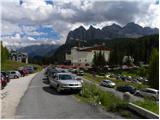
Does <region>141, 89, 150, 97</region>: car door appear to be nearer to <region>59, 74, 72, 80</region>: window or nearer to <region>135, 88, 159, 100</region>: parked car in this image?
<region>135, 88, 159, 100</region>: parked car

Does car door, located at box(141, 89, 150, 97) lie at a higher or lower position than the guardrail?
lower

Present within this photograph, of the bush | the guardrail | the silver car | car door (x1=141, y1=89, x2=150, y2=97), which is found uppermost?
the silver car

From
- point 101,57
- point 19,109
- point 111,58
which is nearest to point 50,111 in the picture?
point 19,109

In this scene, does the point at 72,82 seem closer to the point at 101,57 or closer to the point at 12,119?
the point at 12,119

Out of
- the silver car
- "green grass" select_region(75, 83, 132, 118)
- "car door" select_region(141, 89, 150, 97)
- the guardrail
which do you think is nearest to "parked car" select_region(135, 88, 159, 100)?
"car door" select_region(141, 89, 150, 97)

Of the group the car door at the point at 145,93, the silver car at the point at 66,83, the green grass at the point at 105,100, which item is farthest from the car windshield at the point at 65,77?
the car door at the point at 145,93

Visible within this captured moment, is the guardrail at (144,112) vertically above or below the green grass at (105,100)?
above

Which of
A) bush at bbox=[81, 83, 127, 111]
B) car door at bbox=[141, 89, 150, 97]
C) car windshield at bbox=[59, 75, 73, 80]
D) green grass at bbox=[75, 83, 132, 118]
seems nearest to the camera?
green grass at bbox=[75, 83, 132, 118]

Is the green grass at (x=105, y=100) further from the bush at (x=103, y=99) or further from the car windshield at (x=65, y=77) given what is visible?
the car windshield at (x=65, y=77)

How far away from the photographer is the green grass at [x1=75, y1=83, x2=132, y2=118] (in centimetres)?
1445

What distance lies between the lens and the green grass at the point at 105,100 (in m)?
14.4

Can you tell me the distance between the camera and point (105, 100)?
745 inches

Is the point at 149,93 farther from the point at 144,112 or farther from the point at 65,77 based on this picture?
the point at 144,112

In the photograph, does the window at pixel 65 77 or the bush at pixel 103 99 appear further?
the window at pixel 65 77
